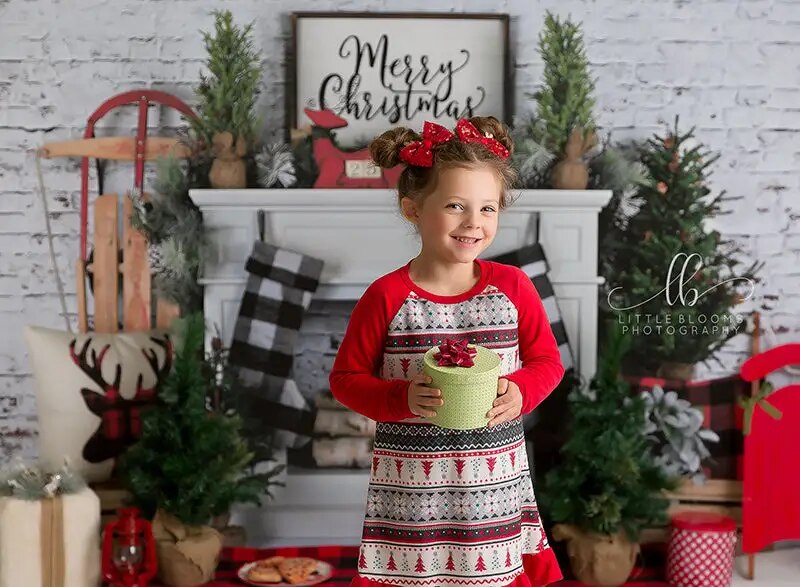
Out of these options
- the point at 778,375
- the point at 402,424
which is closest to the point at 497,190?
the point at 402,424

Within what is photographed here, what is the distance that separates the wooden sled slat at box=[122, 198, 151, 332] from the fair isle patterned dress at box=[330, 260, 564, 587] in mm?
1525

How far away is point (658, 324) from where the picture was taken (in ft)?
10.5

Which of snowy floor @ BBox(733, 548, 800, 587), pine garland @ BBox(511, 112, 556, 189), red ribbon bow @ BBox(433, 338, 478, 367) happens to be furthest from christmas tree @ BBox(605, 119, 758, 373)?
red ribbon bow @ BBox(433, 338, 478, 367)

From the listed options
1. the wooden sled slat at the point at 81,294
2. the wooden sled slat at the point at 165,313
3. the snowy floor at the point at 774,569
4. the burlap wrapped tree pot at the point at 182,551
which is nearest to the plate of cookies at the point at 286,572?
the burlap wrapped tree pot at the point at 182,551

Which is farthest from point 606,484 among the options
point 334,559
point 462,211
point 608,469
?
point 462,211

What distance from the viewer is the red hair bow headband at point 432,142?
1.82 metres

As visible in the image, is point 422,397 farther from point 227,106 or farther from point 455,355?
point 227,106

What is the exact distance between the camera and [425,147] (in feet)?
5.99

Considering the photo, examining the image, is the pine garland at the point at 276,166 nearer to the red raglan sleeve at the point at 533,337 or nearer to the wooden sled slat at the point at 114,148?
the wooden sled slat at the point at 114,148

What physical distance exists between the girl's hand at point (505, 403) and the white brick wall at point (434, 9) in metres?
1.52

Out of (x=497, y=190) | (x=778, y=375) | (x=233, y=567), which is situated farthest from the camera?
(x=778, y=375)

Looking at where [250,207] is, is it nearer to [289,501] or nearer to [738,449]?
[289,501]

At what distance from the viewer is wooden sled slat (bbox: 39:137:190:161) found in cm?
313

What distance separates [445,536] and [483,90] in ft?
5.76
